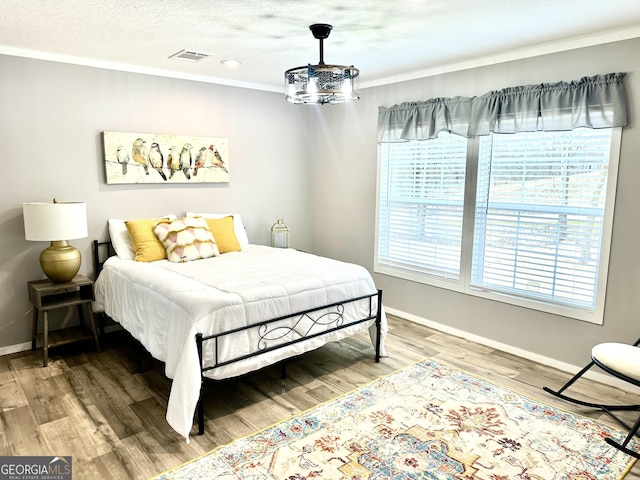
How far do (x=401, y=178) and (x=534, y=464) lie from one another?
9.30 feet

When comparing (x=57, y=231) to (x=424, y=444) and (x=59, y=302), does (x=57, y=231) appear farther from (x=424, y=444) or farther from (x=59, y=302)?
(x=424, y=444)

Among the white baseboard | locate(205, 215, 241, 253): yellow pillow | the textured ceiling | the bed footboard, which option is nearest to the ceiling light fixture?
the textured ceiling

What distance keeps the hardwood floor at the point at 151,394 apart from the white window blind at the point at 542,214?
0.69 metres

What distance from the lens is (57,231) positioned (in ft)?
11.0

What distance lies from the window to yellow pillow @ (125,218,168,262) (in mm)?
2255

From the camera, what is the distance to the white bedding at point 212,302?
253cm

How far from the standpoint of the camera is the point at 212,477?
2160 mm

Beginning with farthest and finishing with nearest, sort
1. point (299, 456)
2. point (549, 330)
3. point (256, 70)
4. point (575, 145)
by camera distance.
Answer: point (256, 70), point (549, 330), point (575, 145), point (299, 456)

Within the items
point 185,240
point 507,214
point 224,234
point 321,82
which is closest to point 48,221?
point 185,240

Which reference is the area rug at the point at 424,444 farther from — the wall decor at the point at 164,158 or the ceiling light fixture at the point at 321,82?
the wall decor at the point at 164,158

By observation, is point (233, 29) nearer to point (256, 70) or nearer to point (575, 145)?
point (256, 70)

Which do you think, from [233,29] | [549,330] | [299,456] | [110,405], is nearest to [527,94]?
[549,330]

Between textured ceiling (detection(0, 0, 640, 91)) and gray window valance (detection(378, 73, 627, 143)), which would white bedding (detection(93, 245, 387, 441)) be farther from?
textured ceiling (detection(0, 0, 640, 91))

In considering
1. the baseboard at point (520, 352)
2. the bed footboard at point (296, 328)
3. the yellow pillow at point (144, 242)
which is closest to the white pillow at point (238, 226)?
the yellow pillow at point (144, 242)
